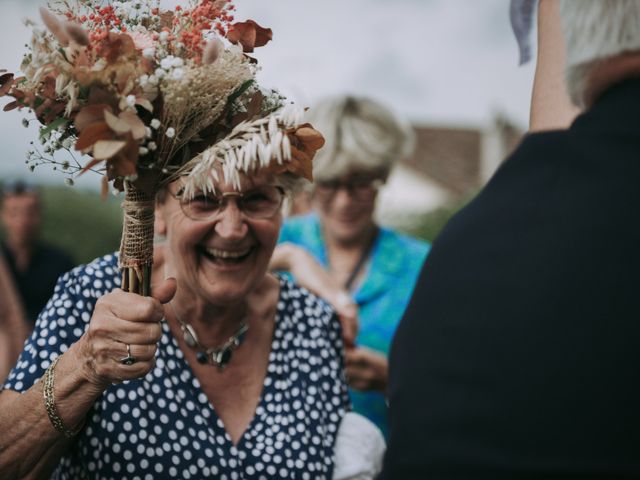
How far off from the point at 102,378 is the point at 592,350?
1.31 m

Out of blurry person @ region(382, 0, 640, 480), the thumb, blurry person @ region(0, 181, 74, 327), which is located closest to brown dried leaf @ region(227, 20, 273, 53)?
the thumb

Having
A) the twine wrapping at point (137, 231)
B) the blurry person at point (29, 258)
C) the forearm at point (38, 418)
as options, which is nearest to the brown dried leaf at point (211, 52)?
the twine wrapping at point (137, 231)

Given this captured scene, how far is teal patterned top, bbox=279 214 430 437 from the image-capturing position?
11.8 feet

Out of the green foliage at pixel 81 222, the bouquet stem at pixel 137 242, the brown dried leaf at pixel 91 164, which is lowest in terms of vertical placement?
the green foliage at pixel 81 222

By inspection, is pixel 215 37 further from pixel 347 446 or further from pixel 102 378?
pixel 347 446

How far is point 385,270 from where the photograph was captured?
13.3ft

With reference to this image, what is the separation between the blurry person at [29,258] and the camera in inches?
223

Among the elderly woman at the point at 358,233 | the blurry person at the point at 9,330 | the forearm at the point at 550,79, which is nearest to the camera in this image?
the forearm at the point at 550,79

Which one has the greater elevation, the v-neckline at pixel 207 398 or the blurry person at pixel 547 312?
the blurry person at pixel 547 312

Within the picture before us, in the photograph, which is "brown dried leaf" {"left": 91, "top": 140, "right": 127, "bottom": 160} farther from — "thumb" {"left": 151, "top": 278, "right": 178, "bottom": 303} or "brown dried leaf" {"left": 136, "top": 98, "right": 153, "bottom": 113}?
"thumb" {"left": 151, "top": 278, "right": 178, "bottom": 303}

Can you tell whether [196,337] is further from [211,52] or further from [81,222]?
[81,222]

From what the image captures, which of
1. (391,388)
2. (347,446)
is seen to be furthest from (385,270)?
(391,388)

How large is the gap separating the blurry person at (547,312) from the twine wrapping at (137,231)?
0.89m

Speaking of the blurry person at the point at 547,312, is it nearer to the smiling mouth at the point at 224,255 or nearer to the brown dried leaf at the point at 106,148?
the brown dried leaf at the point at 106,148
